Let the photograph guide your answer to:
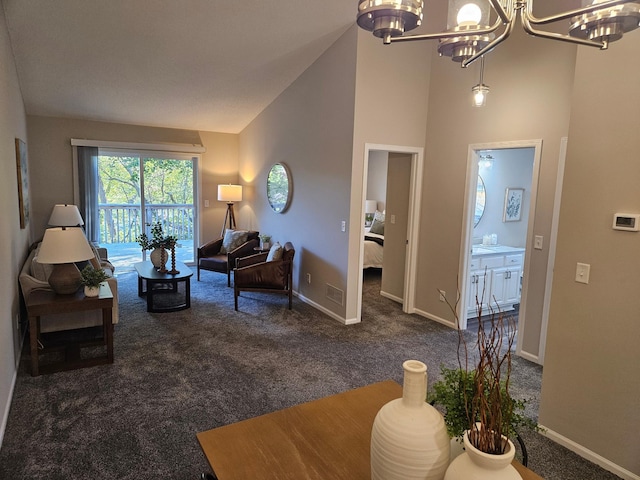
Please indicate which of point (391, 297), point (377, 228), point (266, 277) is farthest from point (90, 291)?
point (377, 228)

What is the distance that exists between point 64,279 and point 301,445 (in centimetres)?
276

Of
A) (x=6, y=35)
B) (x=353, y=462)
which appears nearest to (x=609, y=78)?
(x=353, y=462)

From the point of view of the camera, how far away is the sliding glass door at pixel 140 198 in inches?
267

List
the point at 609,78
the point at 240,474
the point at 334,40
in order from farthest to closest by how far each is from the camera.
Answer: the point at 334,40 → the point at 609,78 → the point at 240,474


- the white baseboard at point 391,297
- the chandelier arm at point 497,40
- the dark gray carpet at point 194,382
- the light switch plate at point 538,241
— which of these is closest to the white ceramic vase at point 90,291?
the dark gray carpet at point 194,382

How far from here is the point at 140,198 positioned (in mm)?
6992

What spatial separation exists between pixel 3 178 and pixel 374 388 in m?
2.88

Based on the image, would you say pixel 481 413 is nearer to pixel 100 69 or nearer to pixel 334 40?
pixel 334 40

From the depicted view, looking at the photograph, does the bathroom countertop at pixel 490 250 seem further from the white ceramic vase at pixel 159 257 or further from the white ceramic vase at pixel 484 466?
the white ceramic vase at pixel 484 466

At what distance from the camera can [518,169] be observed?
5.65m

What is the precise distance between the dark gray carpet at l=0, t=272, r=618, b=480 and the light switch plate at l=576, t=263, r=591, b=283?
1038 millimetres

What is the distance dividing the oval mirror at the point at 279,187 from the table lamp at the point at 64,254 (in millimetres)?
2890

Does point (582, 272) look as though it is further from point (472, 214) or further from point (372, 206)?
point (372, 206)

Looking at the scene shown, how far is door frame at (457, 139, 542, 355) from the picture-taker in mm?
3721
